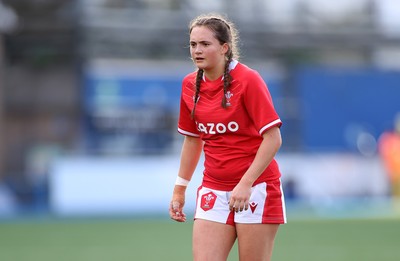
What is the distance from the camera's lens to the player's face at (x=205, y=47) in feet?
21.3

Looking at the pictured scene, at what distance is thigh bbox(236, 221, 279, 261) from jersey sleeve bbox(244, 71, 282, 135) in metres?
0.60

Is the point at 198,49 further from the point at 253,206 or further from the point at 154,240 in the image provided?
the point at 154,240

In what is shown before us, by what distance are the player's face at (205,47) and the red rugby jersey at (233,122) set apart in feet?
0.49

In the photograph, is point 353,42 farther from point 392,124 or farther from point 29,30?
point 29,30

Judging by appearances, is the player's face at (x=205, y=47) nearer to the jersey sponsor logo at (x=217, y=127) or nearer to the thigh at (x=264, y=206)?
the jersey sponsor logo at (x=217, y=127)

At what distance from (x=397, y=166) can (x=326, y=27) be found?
942cm

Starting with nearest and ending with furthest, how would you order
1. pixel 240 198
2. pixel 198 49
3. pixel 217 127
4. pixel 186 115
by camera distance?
pixel 240 198 < pixel 198 49 < pixel 217 127 < pixel 186 115

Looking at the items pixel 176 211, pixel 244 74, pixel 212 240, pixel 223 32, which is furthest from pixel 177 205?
pixel 223 32

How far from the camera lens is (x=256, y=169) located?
21.1ft

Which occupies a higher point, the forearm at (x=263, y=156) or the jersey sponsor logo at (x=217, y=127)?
the jersey sponsor logo at (x=217, y=127)

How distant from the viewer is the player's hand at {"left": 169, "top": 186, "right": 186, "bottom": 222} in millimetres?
6984

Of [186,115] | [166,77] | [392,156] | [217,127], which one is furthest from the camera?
[166,77]

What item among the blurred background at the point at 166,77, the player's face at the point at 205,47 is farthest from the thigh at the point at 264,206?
the blurred background at the point at 166,77

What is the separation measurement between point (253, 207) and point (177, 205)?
0.64m
